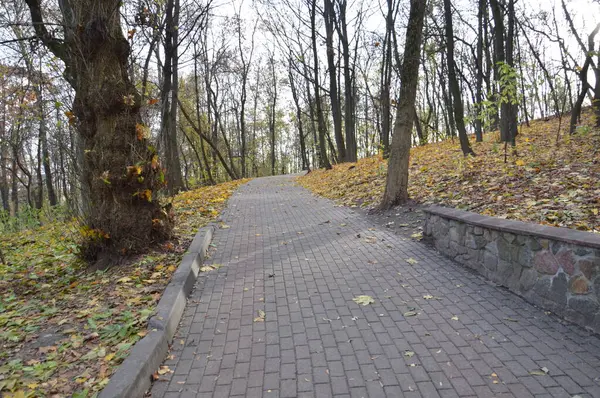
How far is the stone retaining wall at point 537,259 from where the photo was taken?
347 cm

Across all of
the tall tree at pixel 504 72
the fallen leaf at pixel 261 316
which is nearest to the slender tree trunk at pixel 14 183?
the fallen leaf at pixel 261 316

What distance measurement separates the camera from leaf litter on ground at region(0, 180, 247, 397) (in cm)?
294

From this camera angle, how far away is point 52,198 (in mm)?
22328

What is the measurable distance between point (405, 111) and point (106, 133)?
5929 millimetres

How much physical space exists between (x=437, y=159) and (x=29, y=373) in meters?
13.3

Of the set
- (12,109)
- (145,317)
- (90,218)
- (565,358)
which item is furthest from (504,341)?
(12,109)

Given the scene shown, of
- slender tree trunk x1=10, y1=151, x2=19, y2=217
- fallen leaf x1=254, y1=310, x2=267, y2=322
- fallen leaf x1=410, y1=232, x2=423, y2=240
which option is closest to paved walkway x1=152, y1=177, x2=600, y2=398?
fallen leaf x1=254, y1=310, x2=267, y2=322

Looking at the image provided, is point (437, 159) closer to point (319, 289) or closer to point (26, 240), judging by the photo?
point (319, 289)

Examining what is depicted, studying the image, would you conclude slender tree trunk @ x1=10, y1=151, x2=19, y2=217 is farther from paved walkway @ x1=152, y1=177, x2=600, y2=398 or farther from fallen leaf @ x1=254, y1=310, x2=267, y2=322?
fallen leaf @ x1=254, y1=310, x2=267, y2=322

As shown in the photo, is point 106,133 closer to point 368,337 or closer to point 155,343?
point 155,343

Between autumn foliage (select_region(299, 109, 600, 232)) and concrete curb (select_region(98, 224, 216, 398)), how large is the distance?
483cm

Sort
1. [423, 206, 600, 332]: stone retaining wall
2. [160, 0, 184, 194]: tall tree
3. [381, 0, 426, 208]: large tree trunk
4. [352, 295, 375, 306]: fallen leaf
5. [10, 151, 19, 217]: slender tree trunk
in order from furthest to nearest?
[10, 151, 19, 217]: slender tree trunk < [381, 0, 426, 208]: large tree trunk < [160, 0, 184, 194]: tall tree < [352, 295, 375, 306]: fallen leaf < [423, 206, 600, 332]: stone retaining wall

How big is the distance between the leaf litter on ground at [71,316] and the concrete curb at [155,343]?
0.47 ft

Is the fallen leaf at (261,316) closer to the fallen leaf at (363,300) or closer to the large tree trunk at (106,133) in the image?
the fallen leaf at (363,300)
